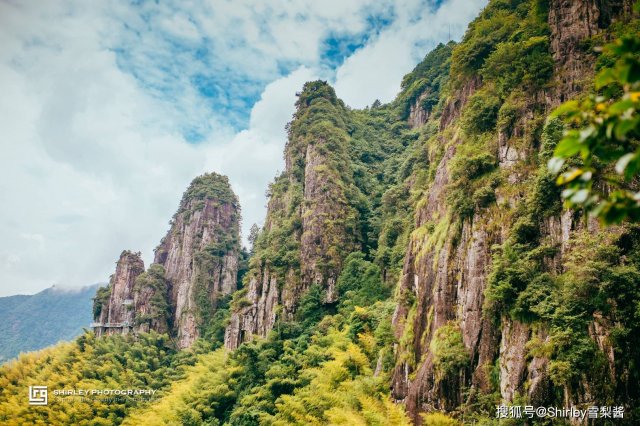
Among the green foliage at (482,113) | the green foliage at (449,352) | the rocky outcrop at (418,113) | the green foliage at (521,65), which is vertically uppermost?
the rocky outcrop at (418,113)

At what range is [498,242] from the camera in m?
13.8

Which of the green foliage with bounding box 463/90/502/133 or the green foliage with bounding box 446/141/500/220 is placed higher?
the green foliage with bounding box 463/90/502/133

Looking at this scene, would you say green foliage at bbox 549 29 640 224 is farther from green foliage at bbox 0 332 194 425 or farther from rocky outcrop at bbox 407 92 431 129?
rocky outcrop at bbox 407 92 431 129

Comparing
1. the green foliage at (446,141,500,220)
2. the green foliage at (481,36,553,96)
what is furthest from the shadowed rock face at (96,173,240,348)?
the green foliage at (481,36,553,96)

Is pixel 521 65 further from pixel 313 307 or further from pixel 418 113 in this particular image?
pixel 418 113

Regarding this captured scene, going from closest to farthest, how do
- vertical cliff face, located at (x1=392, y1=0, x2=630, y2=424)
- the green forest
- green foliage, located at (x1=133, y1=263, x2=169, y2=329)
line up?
1. the green forest
2. vertical cliff face, located at (x1=392, y1=0, x2=630, y2=424)
3. green foliage, located at (x1=133, y1=263, x2=169, y2=329)

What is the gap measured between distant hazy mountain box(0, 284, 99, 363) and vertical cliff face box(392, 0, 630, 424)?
76.2 m

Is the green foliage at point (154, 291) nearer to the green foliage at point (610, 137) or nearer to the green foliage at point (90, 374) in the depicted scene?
the green foliage at point (90, 374)

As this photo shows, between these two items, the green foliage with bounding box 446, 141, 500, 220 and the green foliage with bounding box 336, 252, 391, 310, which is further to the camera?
the green foliage with bounding box 336, 252, 391, 310

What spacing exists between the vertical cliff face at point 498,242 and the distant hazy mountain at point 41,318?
76.2m

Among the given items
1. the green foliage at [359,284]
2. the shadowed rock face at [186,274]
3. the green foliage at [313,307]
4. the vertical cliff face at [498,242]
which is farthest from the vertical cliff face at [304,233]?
the vertical cliff face at [498,242]

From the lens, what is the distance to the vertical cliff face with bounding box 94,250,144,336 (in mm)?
40594

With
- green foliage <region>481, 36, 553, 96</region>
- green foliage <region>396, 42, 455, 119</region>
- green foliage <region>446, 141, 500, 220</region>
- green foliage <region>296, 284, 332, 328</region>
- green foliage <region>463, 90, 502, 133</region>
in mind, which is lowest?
green foliage <region>296, 284, 332, 328</region>

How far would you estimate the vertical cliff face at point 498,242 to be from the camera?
1158cm
